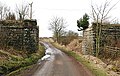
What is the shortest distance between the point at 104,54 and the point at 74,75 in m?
13.9

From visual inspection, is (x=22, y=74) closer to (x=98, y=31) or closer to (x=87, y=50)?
(x=98, y=31)

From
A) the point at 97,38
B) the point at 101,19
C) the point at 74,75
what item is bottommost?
the point at 74,75

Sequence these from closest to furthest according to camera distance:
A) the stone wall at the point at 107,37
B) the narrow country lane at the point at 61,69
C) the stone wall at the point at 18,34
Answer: the narrow country lane at the point at 61,69, the stone wall at the point at 107,37, the stone wall at the point at 18,34

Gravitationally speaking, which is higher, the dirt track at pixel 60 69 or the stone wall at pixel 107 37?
the stone wall at pixel 107 37

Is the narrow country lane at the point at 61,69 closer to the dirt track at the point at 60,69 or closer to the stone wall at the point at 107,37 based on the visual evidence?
the dirt track at the point at 60,69

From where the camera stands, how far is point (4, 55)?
71.4 ft

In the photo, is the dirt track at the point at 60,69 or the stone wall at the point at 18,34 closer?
the dirt track at the point at 60,69

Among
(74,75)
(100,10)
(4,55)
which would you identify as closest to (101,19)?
→ (100,10)

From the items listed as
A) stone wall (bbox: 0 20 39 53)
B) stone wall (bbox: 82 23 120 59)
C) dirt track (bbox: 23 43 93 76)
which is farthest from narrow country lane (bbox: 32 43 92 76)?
stone wall (bbox: 0 20 39 53)

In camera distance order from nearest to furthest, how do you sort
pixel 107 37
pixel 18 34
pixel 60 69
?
pixel 60 69
pixel 107 37
pixel 18 34

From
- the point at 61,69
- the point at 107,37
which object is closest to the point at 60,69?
the point at 61,69

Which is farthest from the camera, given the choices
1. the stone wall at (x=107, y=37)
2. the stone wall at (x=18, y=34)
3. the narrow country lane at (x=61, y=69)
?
the stone wall at (x=18, y=34)

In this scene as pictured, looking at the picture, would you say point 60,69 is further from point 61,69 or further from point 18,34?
point 18,34

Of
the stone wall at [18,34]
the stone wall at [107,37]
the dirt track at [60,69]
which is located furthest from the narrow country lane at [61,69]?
the stone wall at [18,34]
